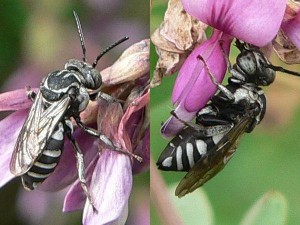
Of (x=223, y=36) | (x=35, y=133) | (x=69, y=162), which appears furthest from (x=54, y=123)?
(x=223, y=36)

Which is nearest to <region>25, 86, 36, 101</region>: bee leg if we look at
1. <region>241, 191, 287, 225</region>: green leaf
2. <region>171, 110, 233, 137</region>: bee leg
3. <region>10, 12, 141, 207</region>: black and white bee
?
<region>10, 12, 141, 207</region>: black and white bee

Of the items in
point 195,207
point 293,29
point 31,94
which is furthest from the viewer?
point 31,94

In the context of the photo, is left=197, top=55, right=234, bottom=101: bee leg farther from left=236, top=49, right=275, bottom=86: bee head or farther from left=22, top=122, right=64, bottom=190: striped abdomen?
left=22, top=122, right=64, bottom=190: striped abdomen

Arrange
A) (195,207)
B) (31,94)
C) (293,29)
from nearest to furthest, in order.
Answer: (293,29), (195,207), (31,94)

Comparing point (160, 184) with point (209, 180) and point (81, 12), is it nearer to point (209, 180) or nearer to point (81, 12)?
point (209, 180)

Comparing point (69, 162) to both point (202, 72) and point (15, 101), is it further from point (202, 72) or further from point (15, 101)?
point (202, 72)

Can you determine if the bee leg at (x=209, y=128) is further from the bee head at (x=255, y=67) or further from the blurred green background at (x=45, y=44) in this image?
the blurred green background at (x=45, y=44)

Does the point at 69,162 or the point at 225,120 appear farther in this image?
the point at 69,162
